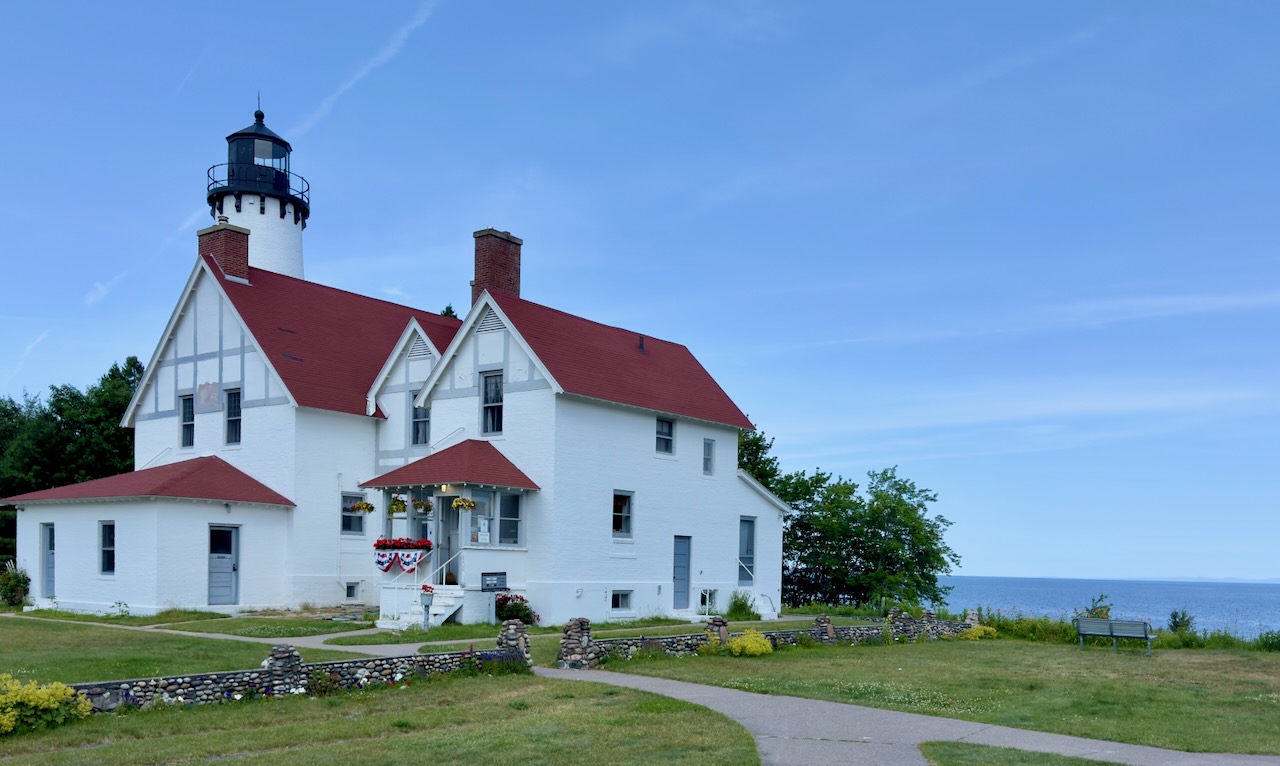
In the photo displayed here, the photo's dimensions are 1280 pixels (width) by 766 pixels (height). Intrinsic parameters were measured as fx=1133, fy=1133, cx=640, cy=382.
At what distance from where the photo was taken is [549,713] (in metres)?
14.6

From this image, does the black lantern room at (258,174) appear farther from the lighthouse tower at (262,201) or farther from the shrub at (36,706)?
the shrub at (36,706)

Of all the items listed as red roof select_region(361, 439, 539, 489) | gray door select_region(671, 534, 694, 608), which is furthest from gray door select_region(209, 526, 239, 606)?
gray door select_region(671, 534, 694, 608)

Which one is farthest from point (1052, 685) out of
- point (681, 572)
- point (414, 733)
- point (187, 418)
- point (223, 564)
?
point (187, 418)

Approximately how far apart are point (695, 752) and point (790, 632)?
40.7 feet

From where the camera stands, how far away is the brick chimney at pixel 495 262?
3381 centimetres

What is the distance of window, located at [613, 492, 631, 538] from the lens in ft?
103

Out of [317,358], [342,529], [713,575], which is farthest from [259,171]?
[713,575]

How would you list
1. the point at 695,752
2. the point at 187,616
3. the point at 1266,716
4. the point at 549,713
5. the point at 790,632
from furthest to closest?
the point at 187,616 → the point at 790,632 → the point at 1266,716 → the point at 549,713 → the point at 695,752

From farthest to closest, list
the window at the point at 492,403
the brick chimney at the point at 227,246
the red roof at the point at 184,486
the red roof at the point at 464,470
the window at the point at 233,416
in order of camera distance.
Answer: the brick chimney at the point at 227,246 < the window at the point at 233,416 < the window at the point at 492,403 < the red roof at the point at 184,486 < the red roof at the point at 464,470

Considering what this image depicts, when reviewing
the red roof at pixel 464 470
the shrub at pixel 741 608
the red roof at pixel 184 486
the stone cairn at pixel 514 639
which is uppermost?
the red roof at pixel 464 470

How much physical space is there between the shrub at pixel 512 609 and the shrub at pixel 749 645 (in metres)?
7.31

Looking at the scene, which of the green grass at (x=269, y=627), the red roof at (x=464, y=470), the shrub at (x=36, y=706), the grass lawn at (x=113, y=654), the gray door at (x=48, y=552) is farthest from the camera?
the gray door at (x=48, y=552)

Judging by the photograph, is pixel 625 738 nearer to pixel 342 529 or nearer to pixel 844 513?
pixel 342 529

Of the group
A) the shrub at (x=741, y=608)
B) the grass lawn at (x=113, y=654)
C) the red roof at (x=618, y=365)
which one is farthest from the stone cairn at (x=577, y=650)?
the shrub at (x=741, y=608)
